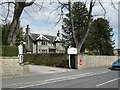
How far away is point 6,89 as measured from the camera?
622 inches

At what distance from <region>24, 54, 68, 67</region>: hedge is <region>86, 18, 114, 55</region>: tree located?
3075cm

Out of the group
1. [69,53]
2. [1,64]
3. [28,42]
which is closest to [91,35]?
[28,42]

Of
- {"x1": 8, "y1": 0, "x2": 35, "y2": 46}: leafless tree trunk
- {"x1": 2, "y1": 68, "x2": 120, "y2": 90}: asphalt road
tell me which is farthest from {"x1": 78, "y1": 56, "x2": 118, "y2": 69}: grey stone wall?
{"x1": 2, "y1": 68, "x2": 120, "y2": 90}: asphalt road

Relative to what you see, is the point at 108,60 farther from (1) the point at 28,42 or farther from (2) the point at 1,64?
(1) the point at 28,42

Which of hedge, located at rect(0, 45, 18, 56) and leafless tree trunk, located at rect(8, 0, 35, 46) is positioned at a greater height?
leafless tree trunk, located at rect(8, 0, 35, 46)

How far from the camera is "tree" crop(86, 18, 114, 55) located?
81.6m

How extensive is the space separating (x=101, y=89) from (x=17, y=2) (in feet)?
60.1

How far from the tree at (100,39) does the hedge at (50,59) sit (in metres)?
30.8

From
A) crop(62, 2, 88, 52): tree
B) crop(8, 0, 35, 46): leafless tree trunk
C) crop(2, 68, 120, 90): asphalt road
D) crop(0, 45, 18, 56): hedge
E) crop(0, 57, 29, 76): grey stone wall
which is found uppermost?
crop(62, 2, 88, 52): tree

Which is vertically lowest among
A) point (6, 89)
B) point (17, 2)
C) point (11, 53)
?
point (6, 89)

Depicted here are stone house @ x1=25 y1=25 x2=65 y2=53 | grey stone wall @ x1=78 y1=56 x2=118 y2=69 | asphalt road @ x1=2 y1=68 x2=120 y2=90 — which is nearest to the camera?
asphalt road @ x1=2 y1=68 x2=120 y2=90

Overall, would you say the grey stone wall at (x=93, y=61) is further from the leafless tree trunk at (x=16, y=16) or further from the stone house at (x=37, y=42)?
the stone house at (x=37, y=42)

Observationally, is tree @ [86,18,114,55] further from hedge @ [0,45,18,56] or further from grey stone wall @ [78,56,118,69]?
hedge @ [0,45,18,56]

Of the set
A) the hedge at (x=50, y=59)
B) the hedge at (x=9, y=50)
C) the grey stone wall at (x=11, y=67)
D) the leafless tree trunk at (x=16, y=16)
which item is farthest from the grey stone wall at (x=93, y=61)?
the grey stone wall at (x=11, y=67)
